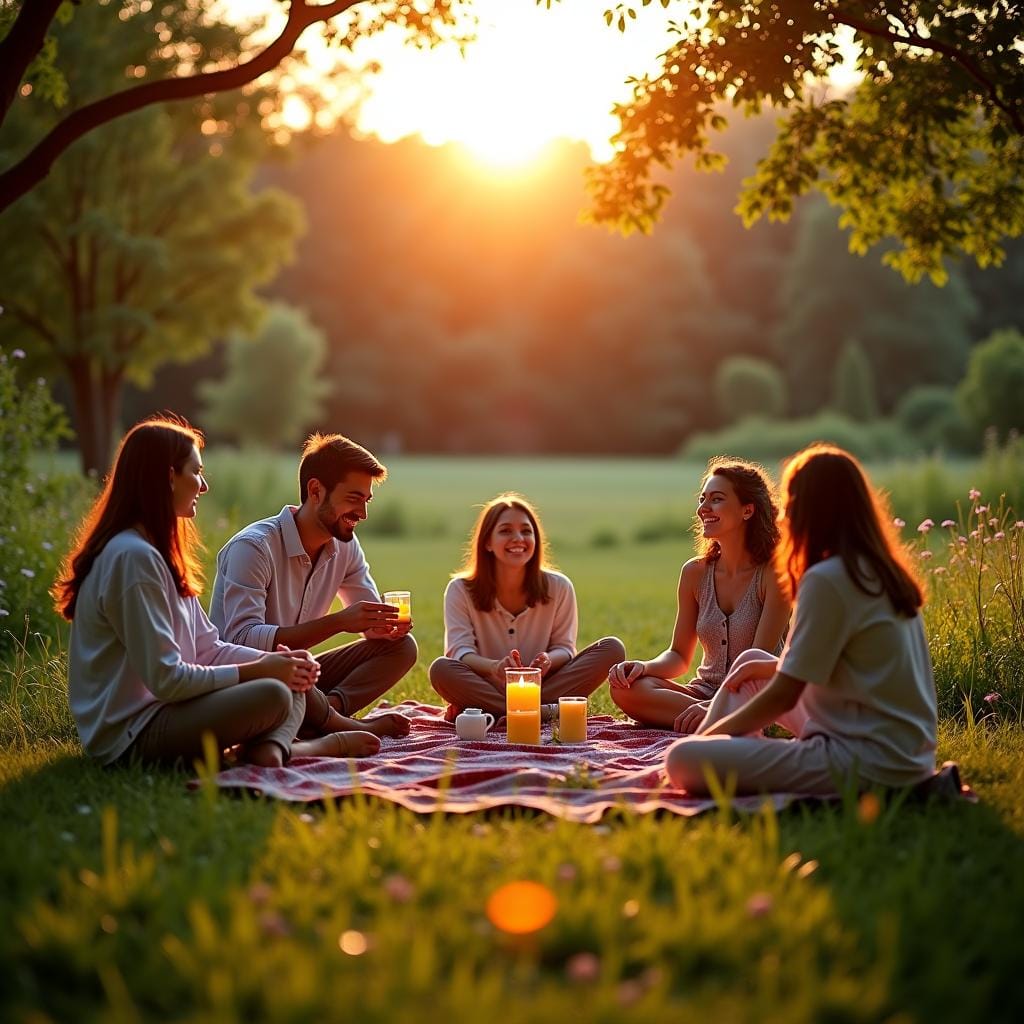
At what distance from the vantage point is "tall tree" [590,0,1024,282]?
689 centimetres

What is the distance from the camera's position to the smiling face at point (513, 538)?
20.9 feet

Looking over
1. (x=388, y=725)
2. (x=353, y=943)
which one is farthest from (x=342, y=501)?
(x=353, y=943)

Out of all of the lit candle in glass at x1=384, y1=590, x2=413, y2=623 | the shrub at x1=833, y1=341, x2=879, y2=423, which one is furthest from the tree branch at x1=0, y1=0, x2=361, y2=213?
the shrub at x1=833, y1=341, x2=879, y2=423

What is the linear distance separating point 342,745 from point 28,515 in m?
4.33

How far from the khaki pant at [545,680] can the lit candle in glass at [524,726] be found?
68 centimetres

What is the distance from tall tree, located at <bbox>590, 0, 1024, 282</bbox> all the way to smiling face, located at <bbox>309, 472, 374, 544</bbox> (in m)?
2.59

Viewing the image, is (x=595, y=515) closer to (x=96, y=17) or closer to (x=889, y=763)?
(x=96, y=17)

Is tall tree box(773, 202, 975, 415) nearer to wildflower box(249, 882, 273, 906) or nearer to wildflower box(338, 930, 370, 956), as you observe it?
wildflower box(249, 882, 273, 906)

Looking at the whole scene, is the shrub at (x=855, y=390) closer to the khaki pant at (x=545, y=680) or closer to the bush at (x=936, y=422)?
the bush at (x=936, y=422)

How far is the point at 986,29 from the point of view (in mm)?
7129

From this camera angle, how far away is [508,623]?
6.57 meters

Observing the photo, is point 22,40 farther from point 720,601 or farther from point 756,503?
point 720,601

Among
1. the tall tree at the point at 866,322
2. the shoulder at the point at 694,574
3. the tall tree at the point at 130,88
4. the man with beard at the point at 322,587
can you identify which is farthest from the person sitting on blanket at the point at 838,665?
the tall tree at the point at 866,322

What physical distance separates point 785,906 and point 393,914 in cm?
97
